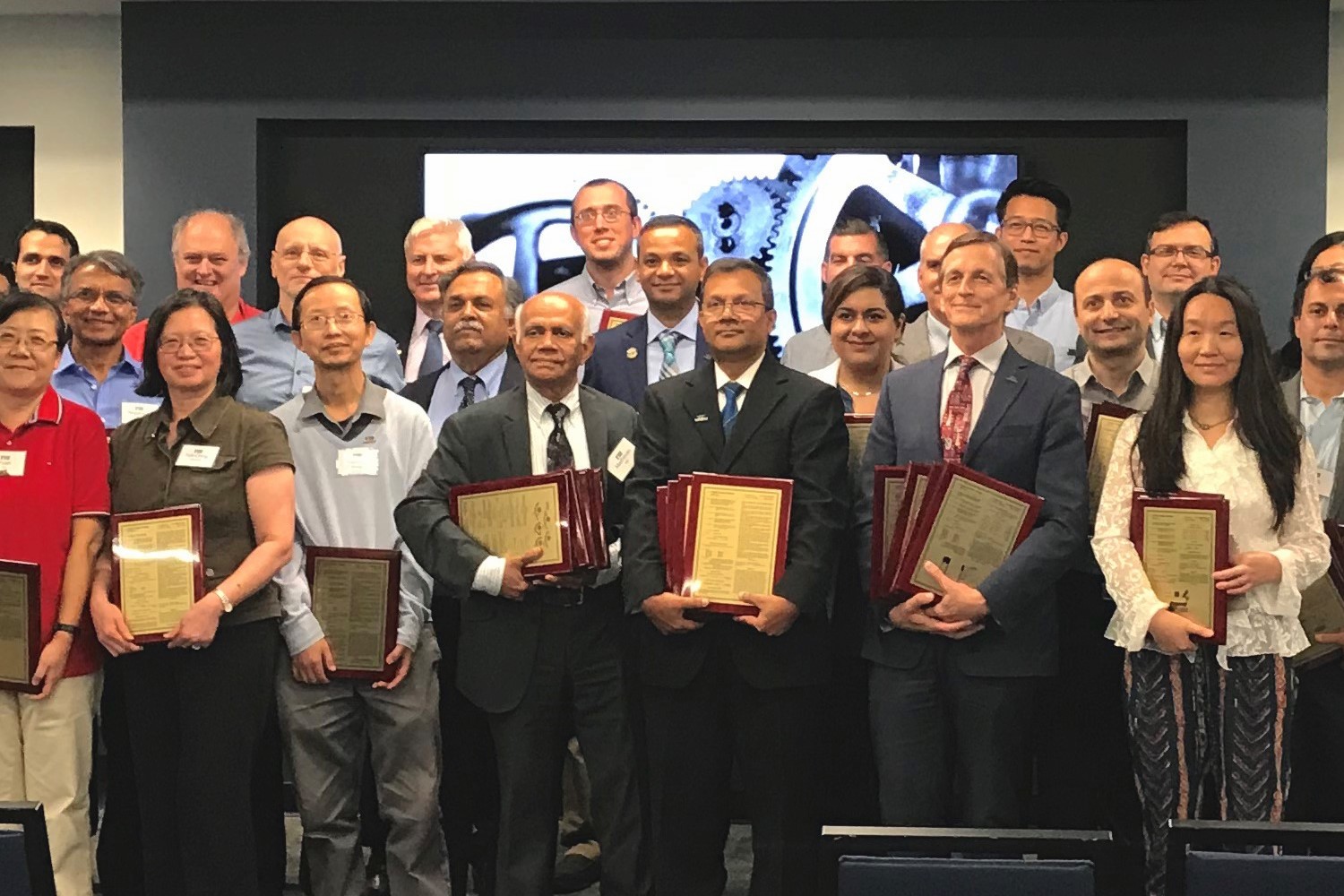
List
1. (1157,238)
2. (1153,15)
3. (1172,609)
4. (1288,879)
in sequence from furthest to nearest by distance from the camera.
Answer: (1153,15)
(1157,238)
(1172,609)
(1288,879)

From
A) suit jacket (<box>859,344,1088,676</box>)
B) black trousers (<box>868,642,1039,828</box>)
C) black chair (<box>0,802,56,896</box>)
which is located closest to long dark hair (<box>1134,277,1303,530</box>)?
suit jacket (<box>859,344,1088,676</box>)

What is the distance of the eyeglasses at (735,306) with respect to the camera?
391 cm

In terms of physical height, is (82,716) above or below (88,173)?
below

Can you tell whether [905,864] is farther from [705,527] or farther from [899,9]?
[899,9]

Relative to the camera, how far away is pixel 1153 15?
7359 mm

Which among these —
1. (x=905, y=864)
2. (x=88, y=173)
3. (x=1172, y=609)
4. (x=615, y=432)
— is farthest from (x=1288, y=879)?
(x=88, y=173)

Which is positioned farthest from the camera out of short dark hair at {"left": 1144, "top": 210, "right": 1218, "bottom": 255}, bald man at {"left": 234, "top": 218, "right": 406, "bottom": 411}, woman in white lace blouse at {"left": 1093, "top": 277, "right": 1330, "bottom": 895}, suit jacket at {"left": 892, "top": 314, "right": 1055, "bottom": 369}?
short dark hair at {"left": 1144, "top": 210, "right": 1218, "bottom": 255}

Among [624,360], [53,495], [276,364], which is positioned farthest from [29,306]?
[624,360]

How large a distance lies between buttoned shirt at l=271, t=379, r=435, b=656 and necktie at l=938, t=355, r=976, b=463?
1447 mm

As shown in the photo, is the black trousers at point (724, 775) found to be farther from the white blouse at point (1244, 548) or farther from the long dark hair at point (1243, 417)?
the long dark hair at point (1243, 417)

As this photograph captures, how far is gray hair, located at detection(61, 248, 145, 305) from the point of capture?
4762mm

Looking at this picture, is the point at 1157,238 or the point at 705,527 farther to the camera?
the point at 1157,238

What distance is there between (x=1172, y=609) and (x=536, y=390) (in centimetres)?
174

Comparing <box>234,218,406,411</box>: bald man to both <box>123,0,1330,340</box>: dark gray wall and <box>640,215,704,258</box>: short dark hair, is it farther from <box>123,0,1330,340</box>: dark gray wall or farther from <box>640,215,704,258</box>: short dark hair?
<box>123,0,1330,340</box>: dark gray wall
